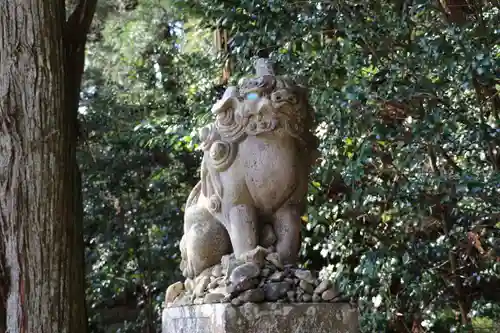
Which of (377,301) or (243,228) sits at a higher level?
(243,228)

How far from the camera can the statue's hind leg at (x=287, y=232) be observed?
2.62 metres

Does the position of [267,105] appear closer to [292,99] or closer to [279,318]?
[292,99]

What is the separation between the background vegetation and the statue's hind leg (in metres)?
0.73

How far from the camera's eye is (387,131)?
3.34 m

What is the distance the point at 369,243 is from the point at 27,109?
8.21 ft

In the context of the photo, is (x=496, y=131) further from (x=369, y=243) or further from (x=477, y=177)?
(x=369, y=243)

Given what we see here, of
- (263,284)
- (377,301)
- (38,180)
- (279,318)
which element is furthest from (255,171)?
(377,301)

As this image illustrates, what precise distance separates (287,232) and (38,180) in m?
Result: 1.67

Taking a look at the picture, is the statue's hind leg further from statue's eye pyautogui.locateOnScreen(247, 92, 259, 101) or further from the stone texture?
statue's eye pyautogui.locateOnScreen(247, 92, 259, 101)

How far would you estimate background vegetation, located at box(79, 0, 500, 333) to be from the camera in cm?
328

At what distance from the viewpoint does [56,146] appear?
12.3 ft

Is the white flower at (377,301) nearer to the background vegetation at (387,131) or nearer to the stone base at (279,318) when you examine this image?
the background vegetation at (387,131)

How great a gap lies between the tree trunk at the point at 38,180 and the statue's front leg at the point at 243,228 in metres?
1.41

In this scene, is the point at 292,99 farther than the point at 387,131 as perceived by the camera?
No
